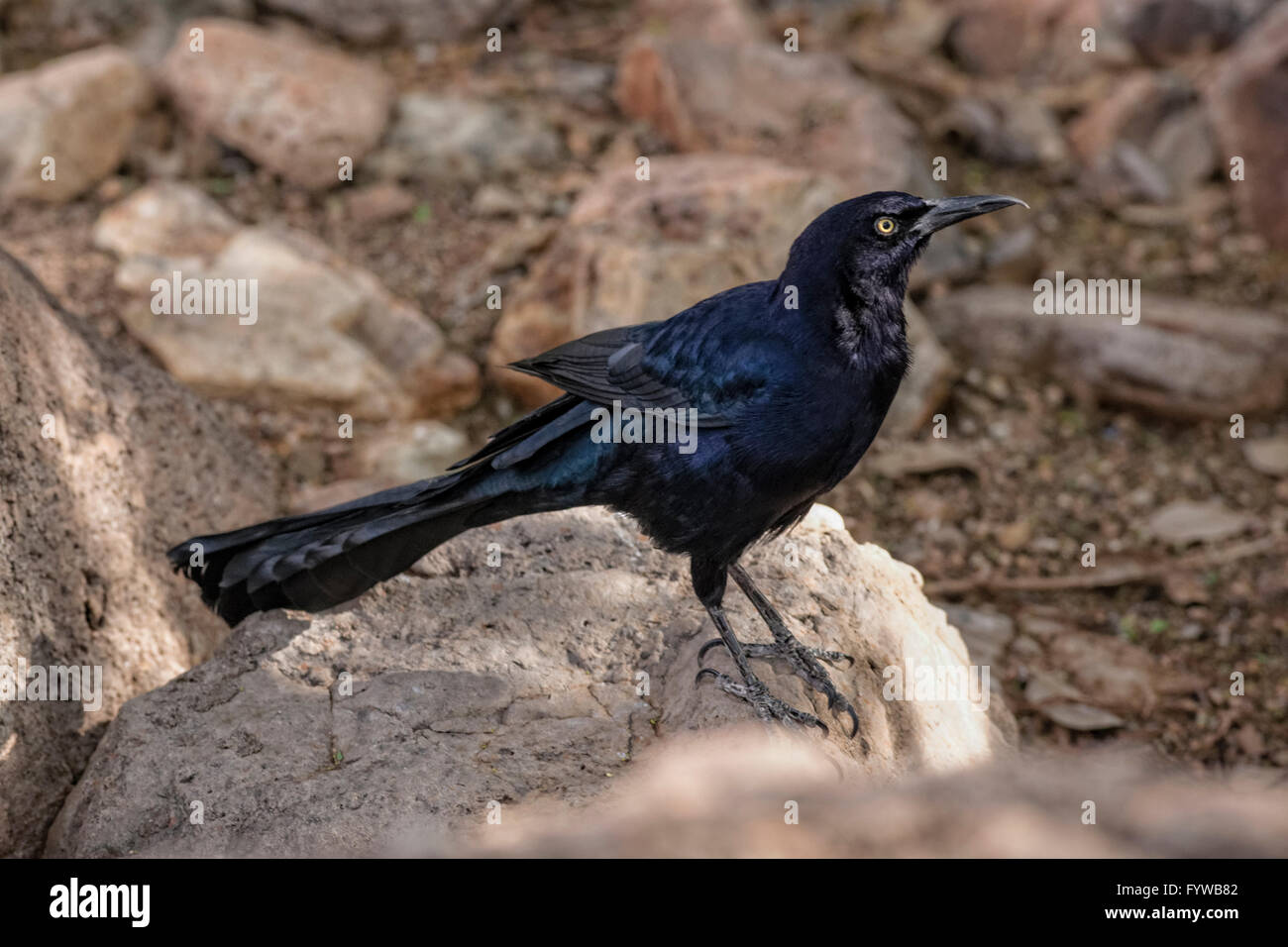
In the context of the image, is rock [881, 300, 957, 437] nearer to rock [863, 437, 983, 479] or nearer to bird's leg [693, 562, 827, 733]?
rock [863, 437, 983, 479]

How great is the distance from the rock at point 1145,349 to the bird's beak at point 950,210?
3.81 meters

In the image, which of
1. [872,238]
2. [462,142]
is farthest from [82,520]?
[462,142]

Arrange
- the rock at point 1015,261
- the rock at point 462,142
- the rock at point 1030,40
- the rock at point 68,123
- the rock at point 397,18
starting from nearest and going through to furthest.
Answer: the rock at point 68,123
the rock at point 1015,261
the rock at point 462,142
the rock at point 397,18
the rock at point 1030,40

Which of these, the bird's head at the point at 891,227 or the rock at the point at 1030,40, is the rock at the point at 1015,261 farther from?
the bird's head at the point at 891,227

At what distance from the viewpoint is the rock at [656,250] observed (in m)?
6.40

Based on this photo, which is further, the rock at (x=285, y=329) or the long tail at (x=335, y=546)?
the rock at (x=285, y=329)

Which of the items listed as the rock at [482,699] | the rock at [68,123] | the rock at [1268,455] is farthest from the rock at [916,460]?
the rock at [68,123]

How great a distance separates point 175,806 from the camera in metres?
3.48

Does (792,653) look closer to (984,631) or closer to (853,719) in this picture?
(853,719)

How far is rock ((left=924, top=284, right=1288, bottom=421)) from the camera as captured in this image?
273 inches

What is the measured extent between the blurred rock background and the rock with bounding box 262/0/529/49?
0.9 inches

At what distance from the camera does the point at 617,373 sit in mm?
3861

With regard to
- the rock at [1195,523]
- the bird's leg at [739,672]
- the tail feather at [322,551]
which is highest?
the rock at [1195,523]
